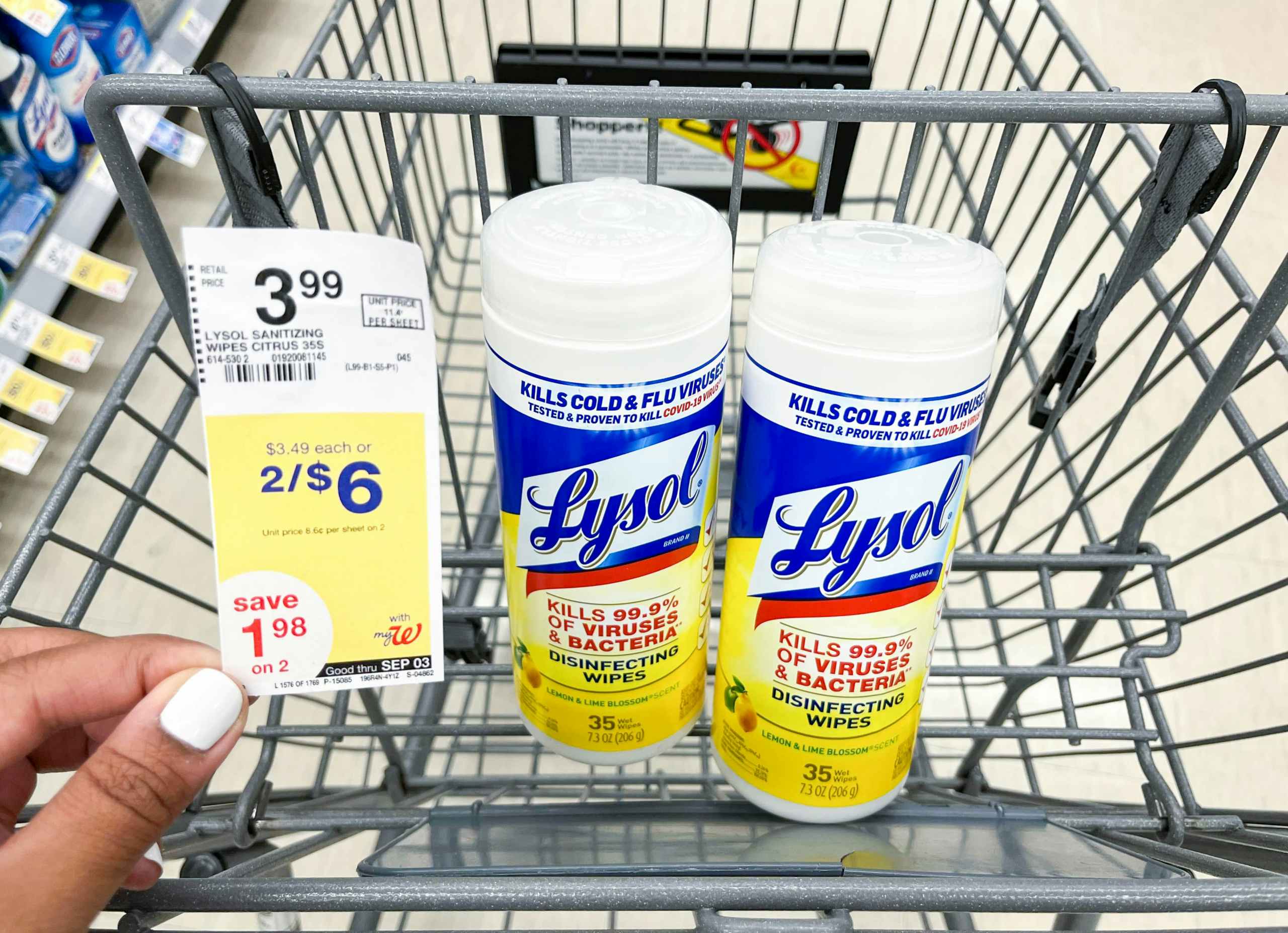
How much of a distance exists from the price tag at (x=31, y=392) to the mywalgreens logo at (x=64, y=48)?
60 cm

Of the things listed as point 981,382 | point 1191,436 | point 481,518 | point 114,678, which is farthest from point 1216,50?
point 114,678

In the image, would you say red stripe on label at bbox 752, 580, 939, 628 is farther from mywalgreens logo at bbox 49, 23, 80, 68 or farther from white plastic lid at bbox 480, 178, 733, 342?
mywalgreens logo at bbox 49, 23, 80, 68

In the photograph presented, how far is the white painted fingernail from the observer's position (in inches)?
14.9

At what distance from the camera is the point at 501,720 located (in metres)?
1.11

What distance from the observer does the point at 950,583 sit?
1271 mm

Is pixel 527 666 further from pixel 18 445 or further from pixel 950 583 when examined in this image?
pixel 18 445

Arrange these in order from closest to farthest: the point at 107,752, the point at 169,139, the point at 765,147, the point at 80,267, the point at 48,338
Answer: the point at 107,752 → the point at 765,147 → the point at 169,139 → the point at 80,267 → the point at 48,338

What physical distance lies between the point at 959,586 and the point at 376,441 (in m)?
1.08

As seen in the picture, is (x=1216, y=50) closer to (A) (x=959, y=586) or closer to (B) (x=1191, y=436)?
(A) (x=959, y=586)

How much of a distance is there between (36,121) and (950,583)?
1.72 meters

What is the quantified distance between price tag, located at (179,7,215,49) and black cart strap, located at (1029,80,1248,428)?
1645 millimetres

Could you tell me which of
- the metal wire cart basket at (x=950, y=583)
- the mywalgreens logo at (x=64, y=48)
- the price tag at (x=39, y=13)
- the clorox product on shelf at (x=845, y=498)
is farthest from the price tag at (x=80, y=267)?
the clorox product on shelf at (x=845, y=498)

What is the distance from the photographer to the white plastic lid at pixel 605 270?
1.28 feet

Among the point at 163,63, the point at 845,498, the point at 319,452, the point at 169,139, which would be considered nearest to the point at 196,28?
the point at 163,63
